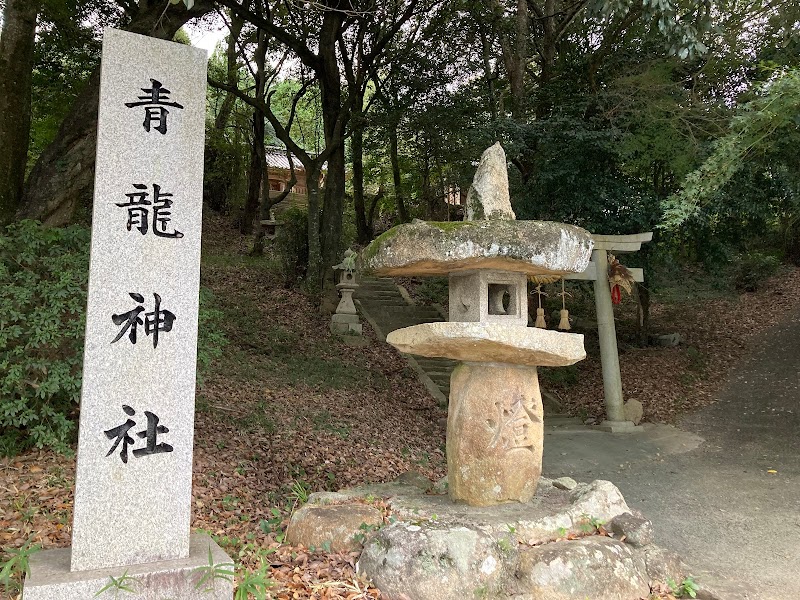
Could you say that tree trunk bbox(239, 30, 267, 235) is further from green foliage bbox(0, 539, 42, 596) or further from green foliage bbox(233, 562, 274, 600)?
green foliage bbox(233, 562, 274, 600)

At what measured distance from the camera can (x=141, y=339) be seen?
355 cm

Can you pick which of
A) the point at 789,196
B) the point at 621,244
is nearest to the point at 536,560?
the point at 621,244

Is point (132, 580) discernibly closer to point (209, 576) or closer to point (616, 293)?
point (209, 576)

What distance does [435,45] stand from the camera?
46.7 ft

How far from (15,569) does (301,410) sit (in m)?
4.96

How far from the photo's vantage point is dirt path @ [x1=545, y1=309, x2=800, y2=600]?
198 inches

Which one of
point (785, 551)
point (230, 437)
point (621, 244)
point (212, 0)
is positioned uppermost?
point (212, 0)

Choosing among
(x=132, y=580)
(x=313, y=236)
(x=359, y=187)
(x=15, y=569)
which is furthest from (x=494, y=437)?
(x=359, y=187)

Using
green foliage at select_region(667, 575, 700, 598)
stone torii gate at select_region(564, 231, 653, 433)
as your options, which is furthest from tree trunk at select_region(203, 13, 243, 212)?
green foliage at select_region(667, 575, 700, 598)

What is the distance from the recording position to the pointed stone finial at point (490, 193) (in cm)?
487

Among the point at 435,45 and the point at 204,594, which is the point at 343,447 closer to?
the point at 204,594

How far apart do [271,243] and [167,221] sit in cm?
1564

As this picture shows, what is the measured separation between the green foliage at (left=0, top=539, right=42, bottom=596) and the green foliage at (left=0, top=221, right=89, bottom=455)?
1585 mm

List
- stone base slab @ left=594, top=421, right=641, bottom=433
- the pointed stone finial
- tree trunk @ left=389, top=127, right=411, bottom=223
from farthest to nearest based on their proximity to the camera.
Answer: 1. tree trunk @ left=389, top=127, right=411, bottom=223
2. stone base slab @ left=594, top=421, right=641, bottom=433
3. the pointed stone finial
